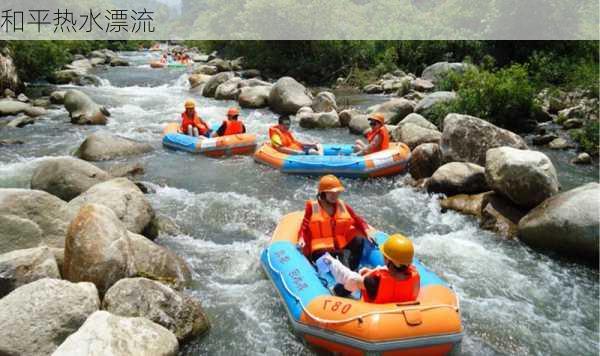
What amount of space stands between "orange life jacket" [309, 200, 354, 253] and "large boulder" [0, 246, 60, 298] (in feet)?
8.33

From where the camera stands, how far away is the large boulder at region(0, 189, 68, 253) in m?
5.23

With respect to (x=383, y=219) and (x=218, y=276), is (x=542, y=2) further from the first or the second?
(x=218, y=276)

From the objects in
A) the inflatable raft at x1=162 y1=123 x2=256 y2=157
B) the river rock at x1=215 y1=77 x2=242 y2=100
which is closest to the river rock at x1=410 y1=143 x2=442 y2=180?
the inflatable raft at x1=162 y1=123 x2=256 y2=157

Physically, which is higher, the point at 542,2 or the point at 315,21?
the point at 542,2

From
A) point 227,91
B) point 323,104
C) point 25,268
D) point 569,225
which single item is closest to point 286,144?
point 323,104

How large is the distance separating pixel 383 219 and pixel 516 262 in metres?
2.02

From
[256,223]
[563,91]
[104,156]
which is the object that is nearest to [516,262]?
[256,223]

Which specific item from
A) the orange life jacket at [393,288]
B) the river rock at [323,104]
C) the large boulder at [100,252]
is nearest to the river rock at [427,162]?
the orange life jacket at [393,288]

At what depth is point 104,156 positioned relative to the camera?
10.3 meters

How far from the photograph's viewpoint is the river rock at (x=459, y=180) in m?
8.20

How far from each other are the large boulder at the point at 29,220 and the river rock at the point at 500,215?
5599 millimetres

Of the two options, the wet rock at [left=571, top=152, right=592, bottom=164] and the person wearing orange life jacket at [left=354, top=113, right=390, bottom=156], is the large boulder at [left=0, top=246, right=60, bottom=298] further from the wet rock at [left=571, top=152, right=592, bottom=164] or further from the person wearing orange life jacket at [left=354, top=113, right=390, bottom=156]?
the wet rock at [left=571, top=152, right=592, bottom=164]

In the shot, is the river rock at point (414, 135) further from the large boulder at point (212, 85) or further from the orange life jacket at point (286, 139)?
the large boulder at point (212, 85)

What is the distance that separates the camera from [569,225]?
6.42 m
